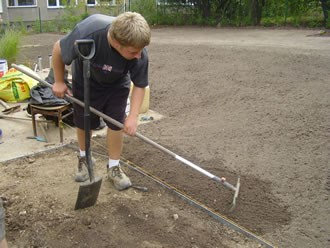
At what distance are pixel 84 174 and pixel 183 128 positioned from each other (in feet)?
6.02

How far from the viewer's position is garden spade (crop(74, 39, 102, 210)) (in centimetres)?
242

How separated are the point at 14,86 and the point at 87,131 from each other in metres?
3.71

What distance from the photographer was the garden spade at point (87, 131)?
95.5 inches

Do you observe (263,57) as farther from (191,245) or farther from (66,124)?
(191,245)

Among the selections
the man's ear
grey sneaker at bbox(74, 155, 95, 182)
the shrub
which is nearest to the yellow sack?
the shrub

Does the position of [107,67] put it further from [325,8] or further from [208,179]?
[325,8]

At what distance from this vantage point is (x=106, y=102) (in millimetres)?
2979

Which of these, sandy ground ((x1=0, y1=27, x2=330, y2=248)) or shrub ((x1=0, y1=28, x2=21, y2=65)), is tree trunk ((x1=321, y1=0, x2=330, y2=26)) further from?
shrub ((x1=0, y1=28, x2=21, y2=65))

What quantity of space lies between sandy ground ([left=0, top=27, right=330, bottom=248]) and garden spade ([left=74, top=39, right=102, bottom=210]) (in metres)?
0.11

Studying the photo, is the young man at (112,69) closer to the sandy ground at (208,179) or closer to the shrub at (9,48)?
the sandy ground at (208,179)

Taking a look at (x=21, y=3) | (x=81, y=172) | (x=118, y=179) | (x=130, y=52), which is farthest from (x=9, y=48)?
(x=21, y=3)

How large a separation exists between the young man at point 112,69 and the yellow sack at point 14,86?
3152 millimetres

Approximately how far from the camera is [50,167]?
358 centimetres

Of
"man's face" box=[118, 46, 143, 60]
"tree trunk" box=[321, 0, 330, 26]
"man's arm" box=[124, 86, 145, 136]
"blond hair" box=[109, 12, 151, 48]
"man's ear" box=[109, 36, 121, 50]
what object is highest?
"tree trunk" box=[321, 0, 330, 26]
